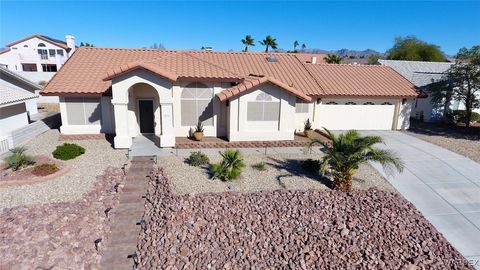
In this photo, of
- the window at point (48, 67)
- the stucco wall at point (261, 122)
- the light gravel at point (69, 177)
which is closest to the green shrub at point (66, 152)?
the light gravel at point (69, 177)

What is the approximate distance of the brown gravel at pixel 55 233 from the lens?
8258mm

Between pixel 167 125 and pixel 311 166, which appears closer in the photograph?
pixel 311 166

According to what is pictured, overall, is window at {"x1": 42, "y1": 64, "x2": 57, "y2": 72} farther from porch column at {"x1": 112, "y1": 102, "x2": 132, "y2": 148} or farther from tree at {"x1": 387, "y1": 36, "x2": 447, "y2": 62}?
tree at {"x1": 387, "y1": 36, "x2": 447, "y2": 62}

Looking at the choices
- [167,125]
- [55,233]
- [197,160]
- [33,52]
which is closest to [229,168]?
[197,160]

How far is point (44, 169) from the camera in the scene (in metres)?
12.8

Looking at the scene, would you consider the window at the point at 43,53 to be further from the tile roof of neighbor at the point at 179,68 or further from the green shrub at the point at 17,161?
the green shrub at the point at 17,161

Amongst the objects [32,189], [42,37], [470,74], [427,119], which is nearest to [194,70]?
[32,189]

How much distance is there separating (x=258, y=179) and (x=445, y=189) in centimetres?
802

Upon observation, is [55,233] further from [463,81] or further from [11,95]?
[463,81]

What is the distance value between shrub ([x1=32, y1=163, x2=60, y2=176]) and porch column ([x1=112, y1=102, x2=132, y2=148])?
3657 mm

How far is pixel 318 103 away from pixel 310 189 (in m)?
10.5

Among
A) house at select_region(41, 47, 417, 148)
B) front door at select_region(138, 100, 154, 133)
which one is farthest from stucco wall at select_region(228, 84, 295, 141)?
front door at select_region(138, 100, 154, 133)

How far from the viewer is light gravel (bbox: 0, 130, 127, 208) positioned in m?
11.0

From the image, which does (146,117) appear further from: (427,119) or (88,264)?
(427,119)
